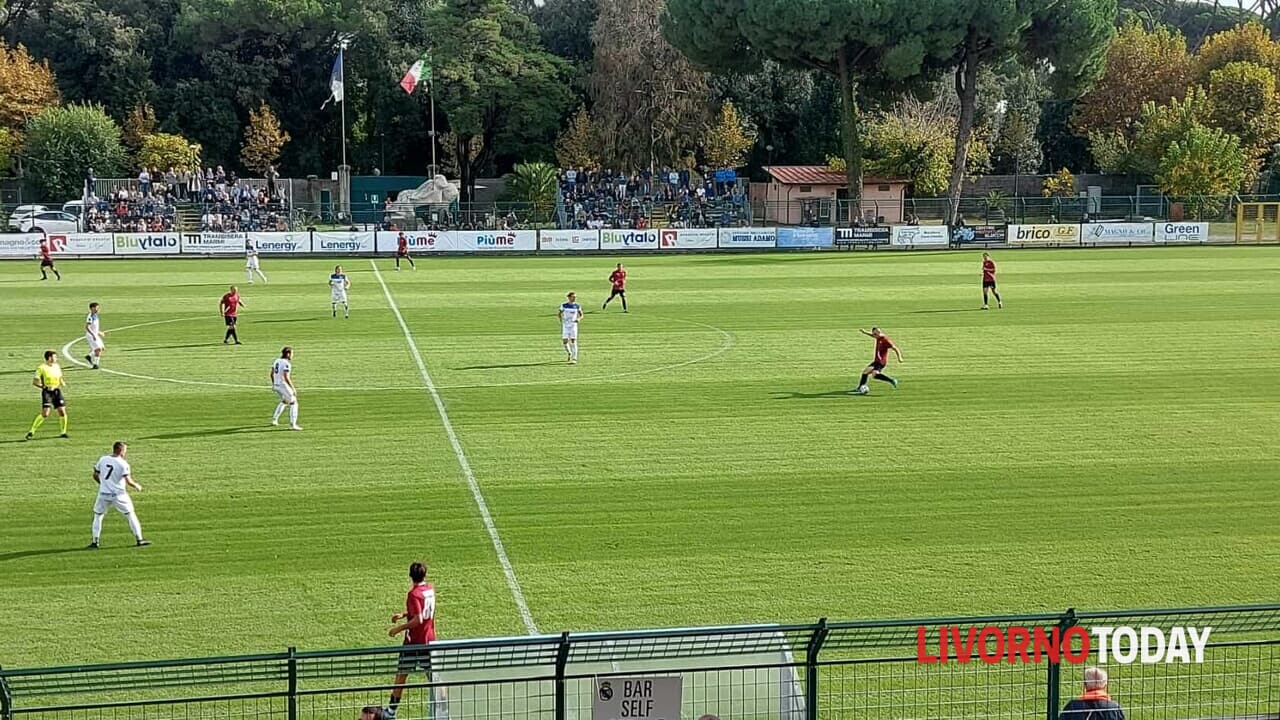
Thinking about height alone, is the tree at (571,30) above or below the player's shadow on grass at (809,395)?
above

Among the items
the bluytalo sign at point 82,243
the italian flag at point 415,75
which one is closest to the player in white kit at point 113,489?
the bluytalo sign at point 82,243

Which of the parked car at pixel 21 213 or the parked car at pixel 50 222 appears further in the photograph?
the parked car at pixel 21 213

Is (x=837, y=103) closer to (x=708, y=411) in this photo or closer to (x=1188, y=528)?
(x=708, y=411)

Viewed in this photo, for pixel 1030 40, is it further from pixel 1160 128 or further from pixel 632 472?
pixel 632 472

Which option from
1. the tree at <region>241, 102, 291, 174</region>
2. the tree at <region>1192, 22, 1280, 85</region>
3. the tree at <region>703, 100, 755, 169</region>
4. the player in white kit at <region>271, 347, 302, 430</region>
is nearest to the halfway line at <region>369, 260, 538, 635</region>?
the player in white kit at <region>271, 347, 302, 430</region>

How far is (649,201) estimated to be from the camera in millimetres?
73188

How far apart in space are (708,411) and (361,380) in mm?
7732

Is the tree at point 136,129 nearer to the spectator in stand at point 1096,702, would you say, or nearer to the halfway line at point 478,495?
the halfway line at point 478,495

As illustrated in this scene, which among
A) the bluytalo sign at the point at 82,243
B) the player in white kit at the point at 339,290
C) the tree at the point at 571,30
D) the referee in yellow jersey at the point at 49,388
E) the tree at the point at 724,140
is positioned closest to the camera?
the referee in yellow jersey at the point at 49,388

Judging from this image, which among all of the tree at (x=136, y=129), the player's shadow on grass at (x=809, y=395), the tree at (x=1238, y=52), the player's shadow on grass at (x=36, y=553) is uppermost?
the tree at (x=1238, y=52)

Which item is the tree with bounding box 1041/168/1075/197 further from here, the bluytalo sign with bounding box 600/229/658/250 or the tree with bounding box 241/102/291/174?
the tree with bounding box 241/102/291/174

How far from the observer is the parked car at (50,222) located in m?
65.3

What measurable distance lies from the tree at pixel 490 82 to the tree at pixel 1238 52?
43.5 meters

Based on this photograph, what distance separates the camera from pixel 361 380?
27.0m
